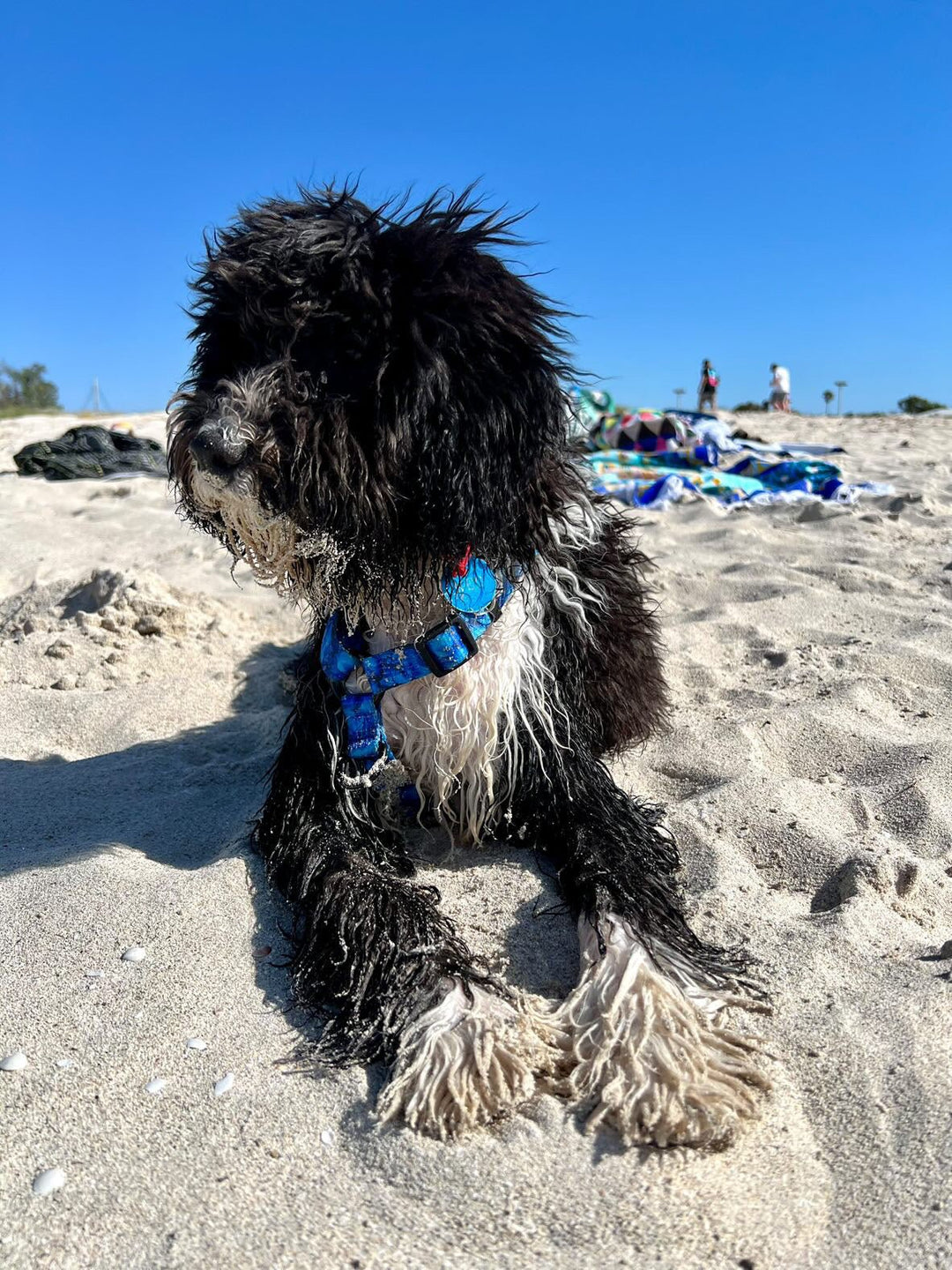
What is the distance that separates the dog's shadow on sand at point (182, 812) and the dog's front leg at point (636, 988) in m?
0.18

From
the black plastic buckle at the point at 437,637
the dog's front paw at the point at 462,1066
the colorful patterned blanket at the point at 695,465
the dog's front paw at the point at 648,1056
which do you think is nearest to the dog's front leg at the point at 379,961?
the dog's front paw at the point at 462,1066

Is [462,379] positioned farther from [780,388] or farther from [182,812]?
[780,388]

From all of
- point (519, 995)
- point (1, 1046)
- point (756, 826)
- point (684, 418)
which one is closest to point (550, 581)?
point (756, 826)

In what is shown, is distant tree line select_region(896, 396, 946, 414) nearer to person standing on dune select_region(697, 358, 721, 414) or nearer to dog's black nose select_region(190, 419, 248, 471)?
person standing on dune select_region(697, 358, 721, 414)

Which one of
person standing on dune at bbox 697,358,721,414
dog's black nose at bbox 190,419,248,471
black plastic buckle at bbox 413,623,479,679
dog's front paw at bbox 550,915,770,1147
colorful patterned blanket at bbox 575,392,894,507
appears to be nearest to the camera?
dog's front paw at bbox 550,915,770,1147

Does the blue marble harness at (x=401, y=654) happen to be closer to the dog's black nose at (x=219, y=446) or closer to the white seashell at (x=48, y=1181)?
the dog's black nose at (x=219, y=446)

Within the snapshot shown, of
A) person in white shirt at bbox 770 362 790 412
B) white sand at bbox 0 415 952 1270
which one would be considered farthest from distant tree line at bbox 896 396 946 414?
white sand at bbox 0 415 952 1270

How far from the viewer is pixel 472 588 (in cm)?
258

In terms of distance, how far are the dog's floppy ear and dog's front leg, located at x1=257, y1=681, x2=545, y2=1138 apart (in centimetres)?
80

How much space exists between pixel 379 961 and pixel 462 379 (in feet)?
4.27

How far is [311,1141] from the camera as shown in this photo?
1.82m

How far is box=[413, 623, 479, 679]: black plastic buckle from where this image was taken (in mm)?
2576

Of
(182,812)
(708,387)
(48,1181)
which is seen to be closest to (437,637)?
(182,812)

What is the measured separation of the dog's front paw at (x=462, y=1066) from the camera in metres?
1.85
